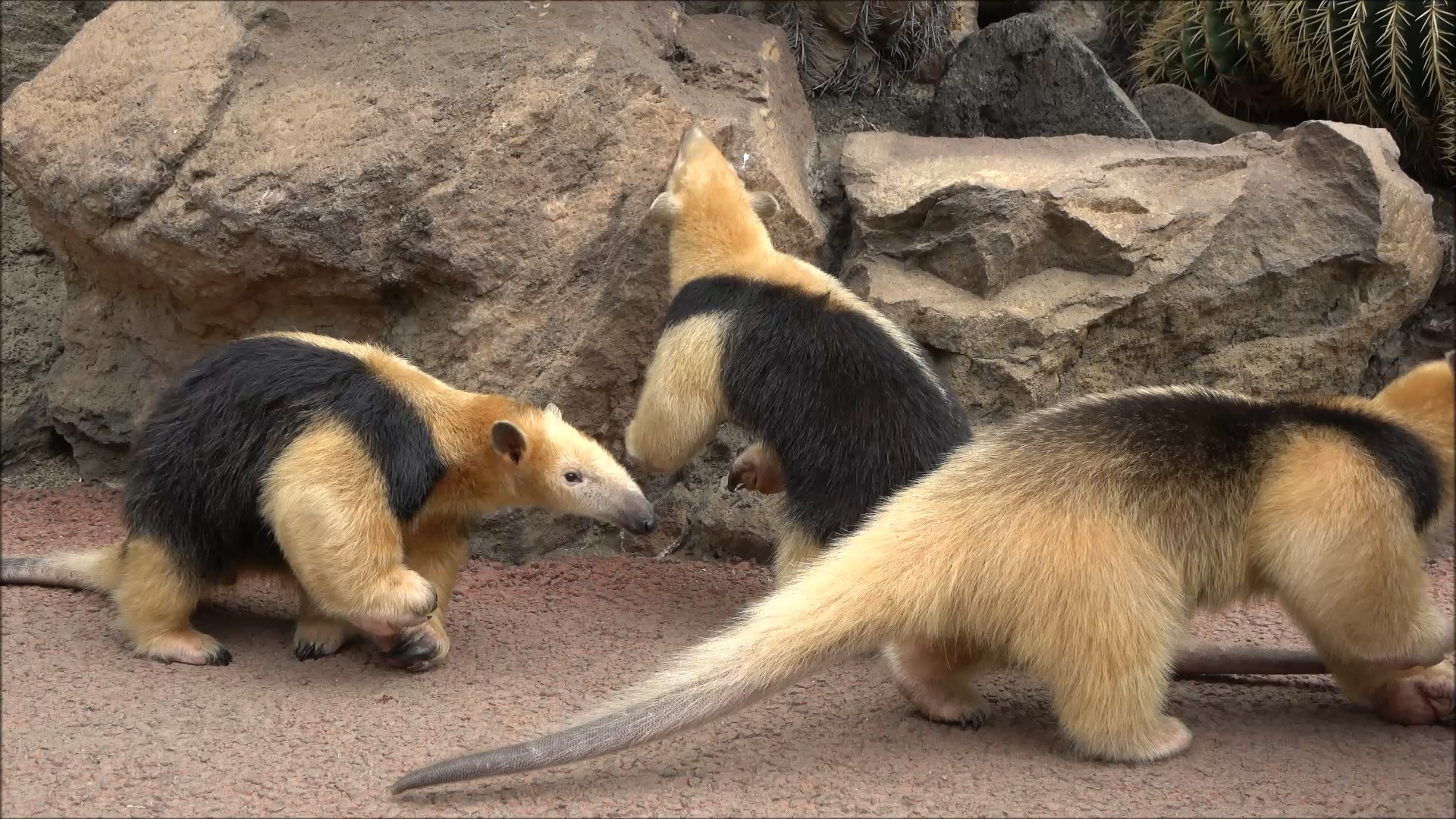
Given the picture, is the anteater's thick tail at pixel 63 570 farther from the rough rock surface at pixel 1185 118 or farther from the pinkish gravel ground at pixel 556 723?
the rough rock surface at pixel 1185 118

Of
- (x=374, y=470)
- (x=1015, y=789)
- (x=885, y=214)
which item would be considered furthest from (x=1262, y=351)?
(x=374, y=470)

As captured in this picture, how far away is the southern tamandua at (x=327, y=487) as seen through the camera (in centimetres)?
509

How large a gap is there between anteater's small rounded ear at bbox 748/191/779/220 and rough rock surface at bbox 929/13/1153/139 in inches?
75.4

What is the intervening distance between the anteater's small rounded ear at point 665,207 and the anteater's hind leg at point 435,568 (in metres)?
1.78

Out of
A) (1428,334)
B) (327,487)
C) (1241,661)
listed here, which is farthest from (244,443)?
(1428,334)

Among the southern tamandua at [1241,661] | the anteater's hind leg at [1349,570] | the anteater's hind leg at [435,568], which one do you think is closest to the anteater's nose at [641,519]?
the anteater's hind leg at [435,568]

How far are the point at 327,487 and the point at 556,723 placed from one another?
127cm

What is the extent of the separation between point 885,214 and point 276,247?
3084 mm

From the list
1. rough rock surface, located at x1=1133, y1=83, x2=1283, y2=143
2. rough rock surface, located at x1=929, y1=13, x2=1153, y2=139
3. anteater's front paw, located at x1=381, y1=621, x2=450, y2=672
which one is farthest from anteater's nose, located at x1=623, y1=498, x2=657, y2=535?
rough rock surface, located at x1=1133, y1=83, x2=1283, y2=143

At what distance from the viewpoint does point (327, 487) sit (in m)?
5.04

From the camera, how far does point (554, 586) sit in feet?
21.0

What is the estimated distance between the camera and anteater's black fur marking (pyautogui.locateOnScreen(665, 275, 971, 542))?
5488 mm

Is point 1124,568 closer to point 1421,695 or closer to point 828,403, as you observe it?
point 1421,695

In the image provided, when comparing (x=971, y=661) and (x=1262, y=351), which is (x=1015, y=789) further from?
(x=1262, y=351)
